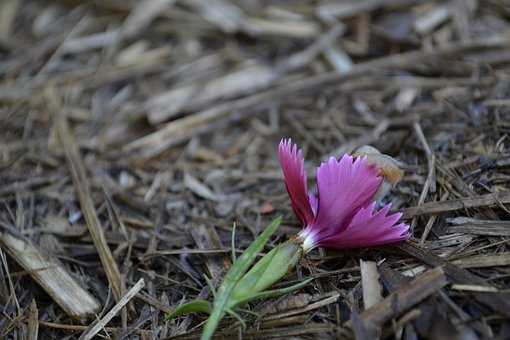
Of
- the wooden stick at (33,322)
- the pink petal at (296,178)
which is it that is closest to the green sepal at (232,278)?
the pink petal at (296,178)

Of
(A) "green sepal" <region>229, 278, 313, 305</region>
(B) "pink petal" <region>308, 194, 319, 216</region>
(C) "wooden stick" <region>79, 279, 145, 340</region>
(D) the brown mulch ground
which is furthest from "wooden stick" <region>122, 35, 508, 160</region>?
(A) "green sepal" <region>229, 278, 313, 305</region>

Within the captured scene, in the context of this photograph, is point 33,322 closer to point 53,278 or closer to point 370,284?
point 53,278

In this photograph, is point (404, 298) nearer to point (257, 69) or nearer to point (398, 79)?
point (398, 79)

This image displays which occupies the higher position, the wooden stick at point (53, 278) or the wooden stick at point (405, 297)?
the wooden stick at point (405, 297)

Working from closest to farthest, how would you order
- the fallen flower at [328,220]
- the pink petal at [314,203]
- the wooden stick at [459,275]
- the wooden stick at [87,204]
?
the wooden stick at [459,275]
the fallen flower at [328,220]
the pink petal at [314,203]
the wooden stick at [87,204]

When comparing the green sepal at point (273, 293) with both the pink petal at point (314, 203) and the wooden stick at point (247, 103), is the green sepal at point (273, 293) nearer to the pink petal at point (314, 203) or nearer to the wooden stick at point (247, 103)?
the pink petal at point (314, 203)

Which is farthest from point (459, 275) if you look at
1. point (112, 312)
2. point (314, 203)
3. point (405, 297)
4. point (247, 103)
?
point (247, 103)
